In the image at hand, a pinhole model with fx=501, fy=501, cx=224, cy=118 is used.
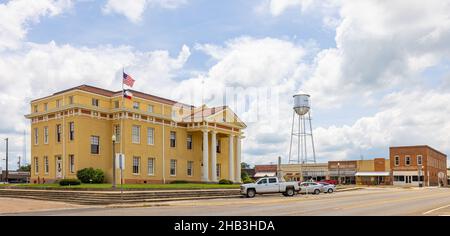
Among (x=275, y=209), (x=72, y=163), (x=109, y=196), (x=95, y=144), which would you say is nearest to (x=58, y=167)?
(x=72, y=163)

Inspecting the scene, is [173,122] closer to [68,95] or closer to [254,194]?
→ [68,95]

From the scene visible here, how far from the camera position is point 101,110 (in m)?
49.9

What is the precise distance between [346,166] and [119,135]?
2663 inches

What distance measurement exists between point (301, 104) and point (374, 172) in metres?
44.4

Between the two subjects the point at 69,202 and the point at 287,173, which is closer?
the point at 69,202

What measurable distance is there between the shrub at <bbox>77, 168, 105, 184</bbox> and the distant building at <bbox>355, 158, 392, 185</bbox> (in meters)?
67.5

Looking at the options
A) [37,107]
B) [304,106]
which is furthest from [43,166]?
[304,106]

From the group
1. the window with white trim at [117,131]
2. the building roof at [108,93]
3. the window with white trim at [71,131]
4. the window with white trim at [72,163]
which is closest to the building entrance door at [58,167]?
the window with white trim at [72,163]

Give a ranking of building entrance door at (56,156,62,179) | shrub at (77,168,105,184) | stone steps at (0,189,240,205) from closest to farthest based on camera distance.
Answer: stone steps at (0,189,240,205), shrub at (77,168,105,184), building entrance door at (56,156,62,179)

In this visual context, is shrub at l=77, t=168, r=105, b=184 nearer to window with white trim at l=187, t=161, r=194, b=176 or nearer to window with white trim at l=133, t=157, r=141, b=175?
window with white trim at l=133, t=157, r=141, b=175

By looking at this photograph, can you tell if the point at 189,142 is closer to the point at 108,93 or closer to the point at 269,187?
the point at 108,93

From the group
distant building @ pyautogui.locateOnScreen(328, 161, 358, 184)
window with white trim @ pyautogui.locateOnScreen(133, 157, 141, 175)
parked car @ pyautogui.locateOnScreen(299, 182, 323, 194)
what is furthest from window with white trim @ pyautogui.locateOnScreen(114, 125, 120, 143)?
distant building @ pyautogui.locateOnScreen(328, 161, 358, 184)

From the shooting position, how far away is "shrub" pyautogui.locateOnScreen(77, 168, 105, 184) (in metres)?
46.4

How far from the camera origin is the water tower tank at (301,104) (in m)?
63.9
